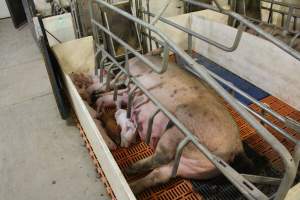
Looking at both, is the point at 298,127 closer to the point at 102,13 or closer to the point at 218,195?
the point at 218,195

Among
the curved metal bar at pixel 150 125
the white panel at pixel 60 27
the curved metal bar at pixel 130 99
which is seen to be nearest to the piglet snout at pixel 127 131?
the curved metal bar at pixel 130 99

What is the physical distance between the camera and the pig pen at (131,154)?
155cm

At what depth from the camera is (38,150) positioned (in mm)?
2268

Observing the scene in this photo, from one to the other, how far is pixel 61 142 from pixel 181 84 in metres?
1.15

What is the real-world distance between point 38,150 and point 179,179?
1.20 metres

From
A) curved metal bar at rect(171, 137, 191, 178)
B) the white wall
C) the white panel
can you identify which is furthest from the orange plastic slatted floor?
the white wall

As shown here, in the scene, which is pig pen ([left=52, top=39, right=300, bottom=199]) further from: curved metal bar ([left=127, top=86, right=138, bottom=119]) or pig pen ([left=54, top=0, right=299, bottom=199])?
curved metal bar ([left=127, top=86, right=138, bottom=119])

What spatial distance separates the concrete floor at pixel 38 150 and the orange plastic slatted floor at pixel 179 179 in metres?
Answer: 0.27

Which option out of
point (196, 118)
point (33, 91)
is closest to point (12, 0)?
point (33, 91)

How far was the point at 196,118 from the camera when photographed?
1639 mm

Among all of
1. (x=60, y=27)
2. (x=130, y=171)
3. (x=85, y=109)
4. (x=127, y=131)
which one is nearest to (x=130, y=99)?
(x=127, y=131)

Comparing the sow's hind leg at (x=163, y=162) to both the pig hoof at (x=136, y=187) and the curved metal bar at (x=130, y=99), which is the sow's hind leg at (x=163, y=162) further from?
the curved metal bar at (x=130, y=99)

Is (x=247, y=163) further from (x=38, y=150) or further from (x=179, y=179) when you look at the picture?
(x=38, y=150)

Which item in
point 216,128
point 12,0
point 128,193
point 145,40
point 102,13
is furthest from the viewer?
point 12,0
